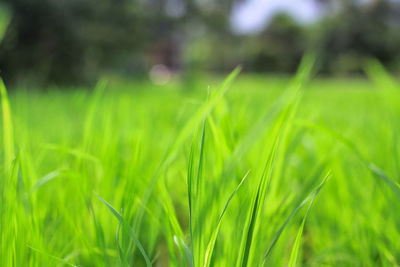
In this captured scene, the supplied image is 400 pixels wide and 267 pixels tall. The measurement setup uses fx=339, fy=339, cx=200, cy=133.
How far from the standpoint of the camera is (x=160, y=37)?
9.51 meters

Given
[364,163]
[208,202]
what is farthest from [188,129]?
[364,163]

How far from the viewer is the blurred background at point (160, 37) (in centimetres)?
394

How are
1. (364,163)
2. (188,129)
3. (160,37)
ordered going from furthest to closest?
(160,37) < (364,163) < (188,129)

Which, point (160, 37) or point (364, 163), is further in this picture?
point (160, 37)

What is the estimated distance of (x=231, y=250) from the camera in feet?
1.18

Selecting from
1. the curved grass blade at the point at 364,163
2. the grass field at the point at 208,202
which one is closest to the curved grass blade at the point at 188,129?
the grass field at the point at 208,202

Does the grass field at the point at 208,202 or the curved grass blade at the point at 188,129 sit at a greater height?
the curved grass blade at the point at 188,129

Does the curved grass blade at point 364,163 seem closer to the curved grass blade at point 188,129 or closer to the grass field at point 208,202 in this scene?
the grass field at point 208,202

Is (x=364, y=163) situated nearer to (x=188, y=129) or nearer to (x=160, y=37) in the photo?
(x=188, y=129)

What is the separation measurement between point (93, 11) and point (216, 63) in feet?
82.6

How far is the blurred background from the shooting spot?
3943 millimetres

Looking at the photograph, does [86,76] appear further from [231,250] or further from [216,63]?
[216,63]

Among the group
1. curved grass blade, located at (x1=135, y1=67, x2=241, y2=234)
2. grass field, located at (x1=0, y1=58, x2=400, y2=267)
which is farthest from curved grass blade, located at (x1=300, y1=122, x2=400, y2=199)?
curved grass blade, located at (x1=135, y1=67, x2=241, y2=234)

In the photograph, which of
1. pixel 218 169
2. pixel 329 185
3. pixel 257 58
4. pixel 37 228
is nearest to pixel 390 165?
pixel 329 185
